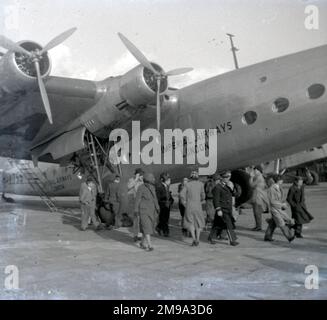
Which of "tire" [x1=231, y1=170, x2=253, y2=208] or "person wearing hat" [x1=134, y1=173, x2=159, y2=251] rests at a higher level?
"tire" [x1=231, y1=170, x2=253, y2=208]

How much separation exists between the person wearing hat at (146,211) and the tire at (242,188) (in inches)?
186

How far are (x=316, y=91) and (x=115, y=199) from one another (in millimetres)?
5500

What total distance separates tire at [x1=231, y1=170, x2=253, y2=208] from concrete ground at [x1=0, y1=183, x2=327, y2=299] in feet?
6.91

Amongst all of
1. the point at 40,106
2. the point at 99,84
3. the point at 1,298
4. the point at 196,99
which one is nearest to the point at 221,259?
the point at 1,298

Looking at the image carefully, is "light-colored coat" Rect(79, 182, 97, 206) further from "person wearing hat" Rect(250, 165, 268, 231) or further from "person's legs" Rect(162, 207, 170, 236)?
"person wearing hat" Rect(250, 165, 268, 231)

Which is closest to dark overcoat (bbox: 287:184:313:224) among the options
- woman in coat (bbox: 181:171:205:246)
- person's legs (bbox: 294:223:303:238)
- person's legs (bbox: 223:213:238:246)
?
person's legs (bbox: 294:223:303:238)

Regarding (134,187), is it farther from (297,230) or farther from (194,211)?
(297,230)

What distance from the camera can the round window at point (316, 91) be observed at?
9141 millimetres

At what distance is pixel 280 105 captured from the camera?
31.6ft

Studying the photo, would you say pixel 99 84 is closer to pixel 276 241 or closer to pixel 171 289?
pixel 276 241

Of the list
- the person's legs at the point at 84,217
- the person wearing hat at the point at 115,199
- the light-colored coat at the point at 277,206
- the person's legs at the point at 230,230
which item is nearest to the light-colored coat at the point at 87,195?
the person's legs at the point at 84,217

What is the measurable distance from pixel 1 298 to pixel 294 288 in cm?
340

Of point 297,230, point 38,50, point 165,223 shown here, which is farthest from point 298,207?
point 38,50

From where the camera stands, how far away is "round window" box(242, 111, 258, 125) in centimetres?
1002
